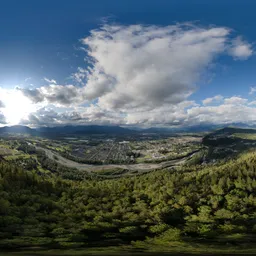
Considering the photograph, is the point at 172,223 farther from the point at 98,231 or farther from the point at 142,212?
the point at 98,231

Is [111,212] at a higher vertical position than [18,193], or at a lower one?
lower

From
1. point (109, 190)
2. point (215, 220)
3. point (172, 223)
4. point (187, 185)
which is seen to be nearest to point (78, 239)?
point (172, 223)

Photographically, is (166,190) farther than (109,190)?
No

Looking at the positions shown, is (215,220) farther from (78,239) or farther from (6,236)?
(6,236)

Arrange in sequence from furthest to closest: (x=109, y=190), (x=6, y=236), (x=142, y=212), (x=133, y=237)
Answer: (x=109, y=190) → (x=142, y=212) → (x=133, y=237) → (x=6, y=236)

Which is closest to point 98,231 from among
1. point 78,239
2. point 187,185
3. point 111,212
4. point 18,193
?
point 78,239

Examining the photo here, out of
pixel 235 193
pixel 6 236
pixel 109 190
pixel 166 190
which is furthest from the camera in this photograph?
pixel 109 190
